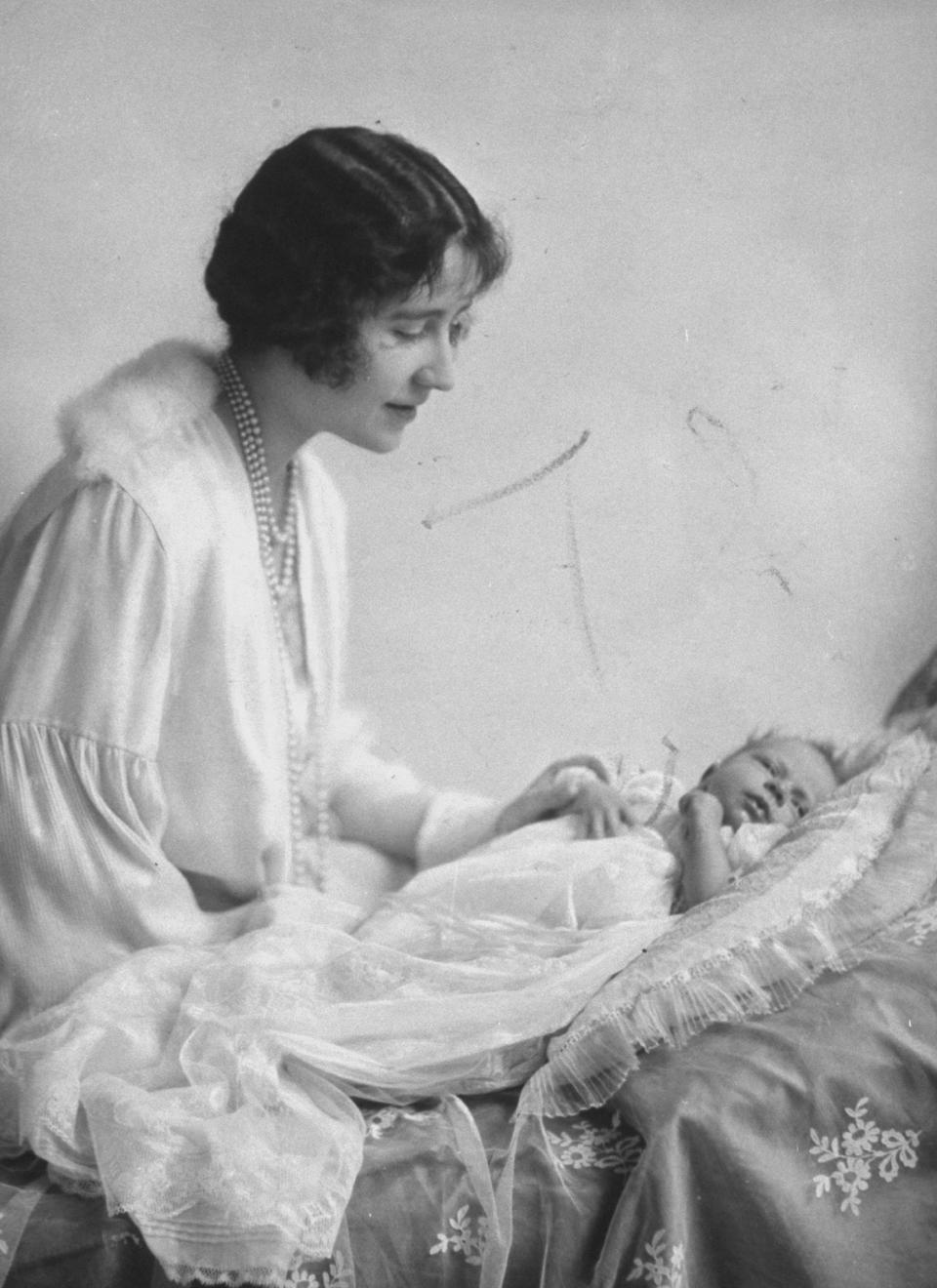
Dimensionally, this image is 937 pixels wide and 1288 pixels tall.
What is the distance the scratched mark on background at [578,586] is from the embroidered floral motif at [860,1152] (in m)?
0.61

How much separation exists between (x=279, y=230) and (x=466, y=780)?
63 cm

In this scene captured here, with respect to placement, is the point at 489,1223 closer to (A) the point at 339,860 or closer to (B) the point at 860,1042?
(B) the point at 860,1042

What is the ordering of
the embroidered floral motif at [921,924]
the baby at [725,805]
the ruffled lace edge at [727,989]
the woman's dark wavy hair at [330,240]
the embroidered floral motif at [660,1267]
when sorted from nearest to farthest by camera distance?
the embroidered floral motif at [660,1267], the ruffled lace edge at [727,989], the embroidered floral motif at [921,924], the woman's dark wavy hair at [330,240], the baby at [725,805]

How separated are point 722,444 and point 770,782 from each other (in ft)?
1.30

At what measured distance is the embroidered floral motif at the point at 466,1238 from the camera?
48.2 inches

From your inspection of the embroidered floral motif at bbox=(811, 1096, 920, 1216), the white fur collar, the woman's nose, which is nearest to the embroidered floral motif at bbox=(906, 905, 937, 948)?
the embroidered floral motif at bbox=(811, 1096, 920, 1216)

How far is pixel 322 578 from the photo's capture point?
167cm

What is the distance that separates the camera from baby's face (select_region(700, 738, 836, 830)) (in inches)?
68.6

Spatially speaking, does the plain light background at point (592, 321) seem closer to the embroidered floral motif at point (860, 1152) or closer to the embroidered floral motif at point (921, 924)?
the embroidered floral motif at point (921, 924)

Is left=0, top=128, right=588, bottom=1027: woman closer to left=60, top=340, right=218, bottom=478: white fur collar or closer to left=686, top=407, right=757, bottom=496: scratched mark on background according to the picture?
left=60, top=340, right=218, bottom=478: white fur collar

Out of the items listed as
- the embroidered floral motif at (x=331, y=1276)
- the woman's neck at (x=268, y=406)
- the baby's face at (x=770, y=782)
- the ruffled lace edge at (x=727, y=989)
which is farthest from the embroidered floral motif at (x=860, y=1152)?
the woman's neck at (x=268, y=406)

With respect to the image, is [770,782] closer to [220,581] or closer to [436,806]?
[436,806]

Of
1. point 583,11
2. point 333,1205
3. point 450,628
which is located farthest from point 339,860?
point 583,11

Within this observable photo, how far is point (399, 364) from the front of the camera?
1589mm
